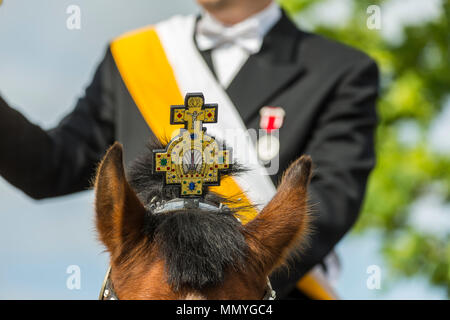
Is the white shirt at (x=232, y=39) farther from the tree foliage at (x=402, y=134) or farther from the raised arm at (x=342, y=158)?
the tree foliage at (x=402, y=134)

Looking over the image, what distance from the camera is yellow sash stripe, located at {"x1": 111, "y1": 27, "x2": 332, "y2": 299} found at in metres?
2.37

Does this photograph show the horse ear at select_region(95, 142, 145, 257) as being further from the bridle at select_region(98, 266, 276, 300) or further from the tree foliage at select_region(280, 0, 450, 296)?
the tree foliage at select_region(280, 0, 450, 296)

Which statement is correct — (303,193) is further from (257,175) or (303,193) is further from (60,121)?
(60,121)

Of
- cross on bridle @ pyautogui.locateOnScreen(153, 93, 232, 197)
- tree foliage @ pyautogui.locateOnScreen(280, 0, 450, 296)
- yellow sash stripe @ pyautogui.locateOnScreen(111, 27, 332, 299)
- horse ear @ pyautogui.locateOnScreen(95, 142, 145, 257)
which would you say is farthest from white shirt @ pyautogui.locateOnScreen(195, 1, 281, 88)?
tree foliage @ pyautogui.locateOnScreen(280, 0, 450, 296)

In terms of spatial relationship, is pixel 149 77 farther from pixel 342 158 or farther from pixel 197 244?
pixel 197 244

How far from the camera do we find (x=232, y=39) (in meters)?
2.40

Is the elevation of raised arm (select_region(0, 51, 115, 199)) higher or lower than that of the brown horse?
higher

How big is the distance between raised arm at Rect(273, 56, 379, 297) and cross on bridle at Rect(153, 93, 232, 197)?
2.59 feet

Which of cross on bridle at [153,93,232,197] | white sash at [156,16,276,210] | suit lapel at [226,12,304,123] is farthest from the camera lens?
suit lapel at [226,12,304,123]

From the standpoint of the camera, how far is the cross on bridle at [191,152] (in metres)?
1.33

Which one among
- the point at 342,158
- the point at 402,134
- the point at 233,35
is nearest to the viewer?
the point at 342,158

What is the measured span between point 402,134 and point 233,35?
3.52 m
